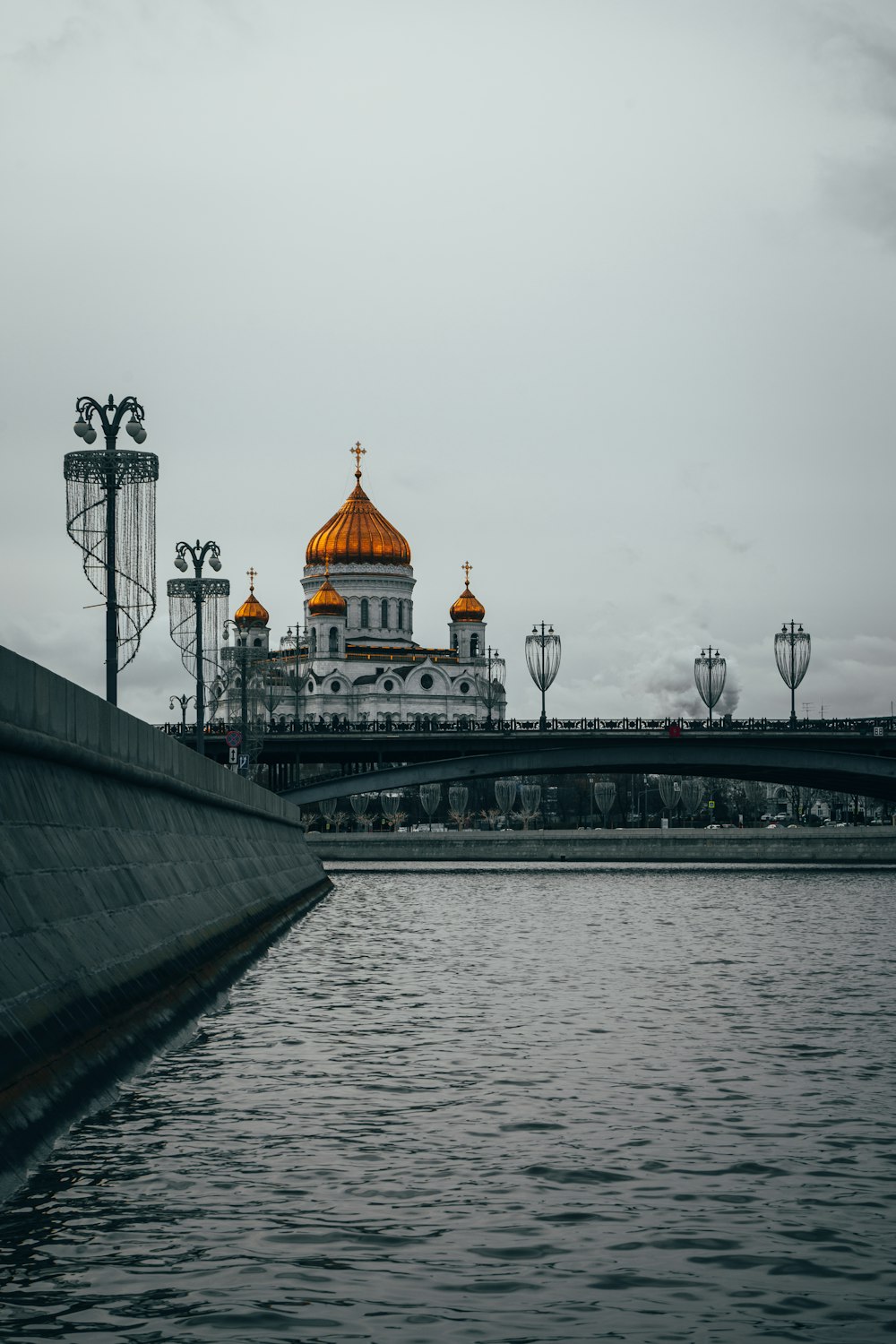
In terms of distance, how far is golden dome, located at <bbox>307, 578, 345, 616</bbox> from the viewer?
17212 centimetres

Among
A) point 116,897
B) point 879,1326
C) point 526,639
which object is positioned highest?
point 526,639

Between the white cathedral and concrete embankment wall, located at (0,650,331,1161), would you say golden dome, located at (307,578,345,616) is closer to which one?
the white cathedral

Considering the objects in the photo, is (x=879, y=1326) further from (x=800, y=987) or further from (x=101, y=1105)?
(x=800, y=987)

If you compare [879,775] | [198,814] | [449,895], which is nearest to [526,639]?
[879,775]

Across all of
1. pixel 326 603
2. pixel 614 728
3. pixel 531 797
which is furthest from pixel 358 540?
pixel 614 728

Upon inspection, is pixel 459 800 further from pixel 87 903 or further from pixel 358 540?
pixel 87 903

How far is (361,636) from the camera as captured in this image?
581 ft

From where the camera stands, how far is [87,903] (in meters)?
14.6

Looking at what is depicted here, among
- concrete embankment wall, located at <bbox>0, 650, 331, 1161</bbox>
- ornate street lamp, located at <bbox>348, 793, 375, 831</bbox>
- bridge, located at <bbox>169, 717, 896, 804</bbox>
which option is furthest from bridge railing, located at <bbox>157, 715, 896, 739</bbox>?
concrete embankment wall, located at <bbox>0, 650, 331, 1161</bbox>

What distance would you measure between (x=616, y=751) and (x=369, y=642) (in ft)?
308

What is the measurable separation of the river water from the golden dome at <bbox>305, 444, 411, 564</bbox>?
154 metres

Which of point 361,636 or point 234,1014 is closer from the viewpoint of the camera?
point 234,1014

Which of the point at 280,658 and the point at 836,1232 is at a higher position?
the point at 280,658

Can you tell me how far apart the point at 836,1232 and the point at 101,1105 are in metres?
5.33
